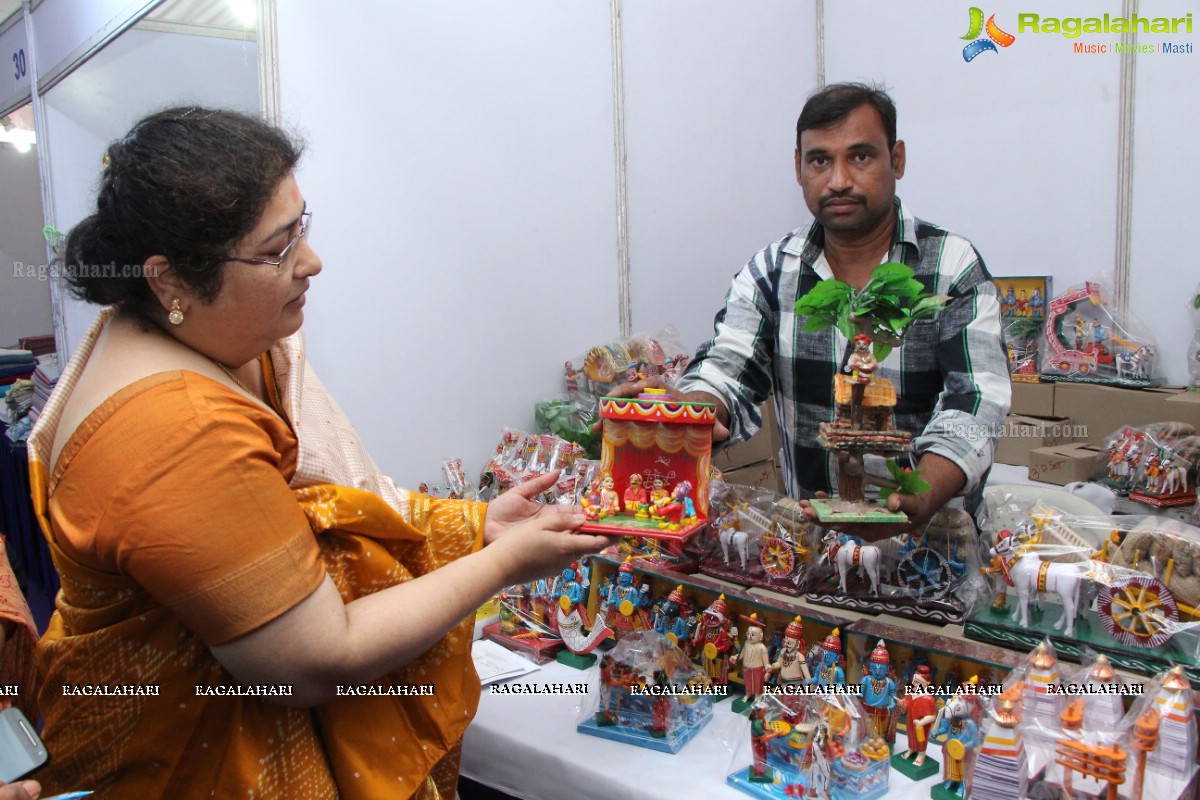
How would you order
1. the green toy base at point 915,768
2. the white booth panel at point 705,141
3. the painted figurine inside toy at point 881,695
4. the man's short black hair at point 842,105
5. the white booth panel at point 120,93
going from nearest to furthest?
the green toy base at point 915,768 < the painted figurine inside toy at point 881,695 < the man's short black hair at point 842,105 < the white booth panel at point 120,93 < the white booth panel at point 705,141

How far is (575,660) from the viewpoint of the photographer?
7.40ft

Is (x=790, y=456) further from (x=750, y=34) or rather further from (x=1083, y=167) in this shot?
(x=750, y=34)

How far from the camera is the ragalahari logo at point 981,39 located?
4648mm

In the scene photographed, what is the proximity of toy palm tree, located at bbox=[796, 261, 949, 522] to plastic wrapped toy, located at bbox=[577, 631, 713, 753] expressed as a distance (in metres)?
0.51

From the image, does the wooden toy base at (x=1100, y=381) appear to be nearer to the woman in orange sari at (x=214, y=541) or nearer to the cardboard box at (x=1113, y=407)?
the cardboard box at (x=1113, y=407)

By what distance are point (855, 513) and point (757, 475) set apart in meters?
2.25

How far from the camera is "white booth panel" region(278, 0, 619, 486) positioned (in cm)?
332

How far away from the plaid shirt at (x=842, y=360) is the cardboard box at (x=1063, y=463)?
1867mm

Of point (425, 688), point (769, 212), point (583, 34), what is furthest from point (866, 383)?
point (769, 212)

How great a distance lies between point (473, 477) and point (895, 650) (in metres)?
2.38

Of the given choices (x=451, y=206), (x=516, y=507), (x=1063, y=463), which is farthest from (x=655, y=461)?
(x=1063, y=463)

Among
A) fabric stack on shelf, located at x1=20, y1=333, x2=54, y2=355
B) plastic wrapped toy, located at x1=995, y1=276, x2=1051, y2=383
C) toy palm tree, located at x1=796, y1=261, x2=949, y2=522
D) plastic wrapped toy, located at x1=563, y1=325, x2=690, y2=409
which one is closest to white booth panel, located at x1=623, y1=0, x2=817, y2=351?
plastic wrapped toy, located at x1=563, y1=325, x2=690, y2=409

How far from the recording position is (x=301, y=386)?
4.90 feet

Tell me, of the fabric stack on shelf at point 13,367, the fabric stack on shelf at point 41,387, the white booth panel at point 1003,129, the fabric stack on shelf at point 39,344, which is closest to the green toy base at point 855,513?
the white booth panel at point 1003,129
